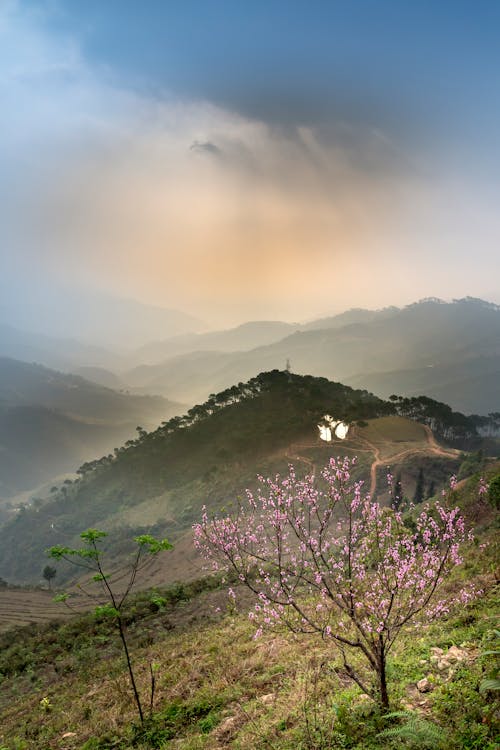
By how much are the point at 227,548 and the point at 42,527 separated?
11856 centimetres

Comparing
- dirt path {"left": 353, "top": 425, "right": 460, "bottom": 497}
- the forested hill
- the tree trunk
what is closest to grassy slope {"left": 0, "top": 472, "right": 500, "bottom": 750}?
the tree trunk

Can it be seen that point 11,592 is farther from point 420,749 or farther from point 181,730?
point 420,749

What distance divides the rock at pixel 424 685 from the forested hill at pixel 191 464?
6987cm

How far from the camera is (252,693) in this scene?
9953mm

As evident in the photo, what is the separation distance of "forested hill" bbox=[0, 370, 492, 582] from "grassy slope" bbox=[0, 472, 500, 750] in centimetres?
6064

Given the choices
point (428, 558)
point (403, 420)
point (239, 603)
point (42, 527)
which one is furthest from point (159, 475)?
point (428, 558)

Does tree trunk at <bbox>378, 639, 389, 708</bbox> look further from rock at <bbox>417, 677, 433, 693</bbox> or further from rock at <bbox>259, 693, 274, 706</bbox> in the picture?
rock at <bbox>259, 693, 274, 706</bbox>

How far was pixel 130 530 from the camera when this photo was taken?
81312mm

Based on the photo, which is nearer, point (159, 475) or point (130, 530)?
point (130, 530)

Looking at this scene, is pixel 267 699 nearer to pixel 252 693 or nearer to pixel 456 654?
pixel 252 693

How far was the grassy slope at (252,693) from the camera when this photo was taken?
662 centimetres

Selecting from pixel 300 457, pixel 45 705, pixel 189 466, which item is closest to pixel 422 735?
pixel 45 705

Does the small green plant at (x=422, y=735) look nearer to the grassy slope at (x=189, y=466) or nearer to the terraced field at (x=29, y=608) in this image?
the terraced field at (x=29, y=608)

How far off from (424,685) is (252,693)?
4.71 metres
